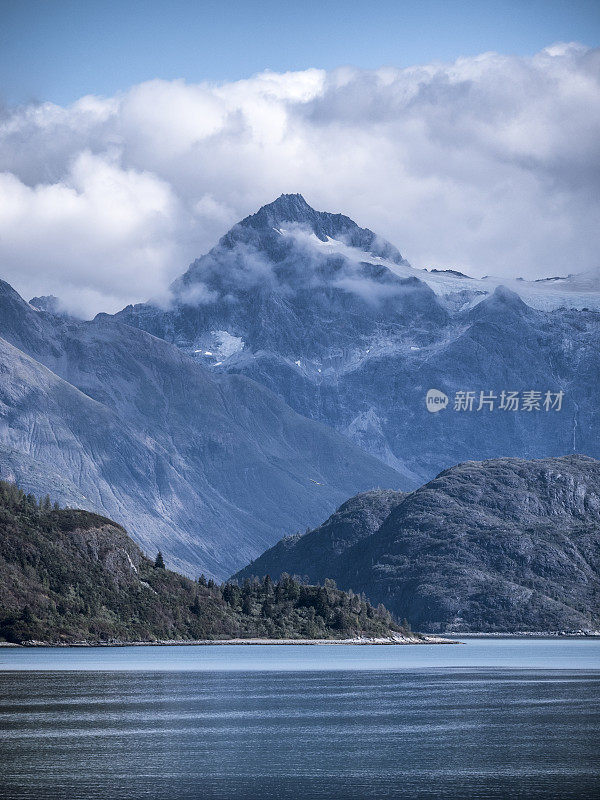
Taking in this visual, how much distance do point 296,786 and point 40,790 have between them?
21336 millimetres

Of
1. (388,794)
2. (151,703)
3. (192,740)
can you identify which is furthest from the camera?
(151,703)

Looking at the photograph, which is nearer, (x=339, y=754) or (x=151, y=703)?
(x=339, y=754)

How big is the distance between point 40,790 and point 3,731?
4056 centimetres

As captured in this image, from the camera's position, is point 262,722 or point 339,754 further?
point 262,722

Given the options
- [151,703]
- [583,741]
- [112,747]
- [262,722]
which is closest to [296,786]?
[112,747]

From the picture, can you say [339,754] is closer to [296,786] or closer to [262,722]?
[296,786]

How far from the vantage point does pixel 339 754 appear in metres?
134

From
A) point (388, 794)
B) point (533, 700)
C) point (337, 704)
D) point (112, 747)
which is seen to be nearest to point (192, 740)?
point (112, 747)

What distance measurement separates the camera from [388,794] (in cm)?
10888

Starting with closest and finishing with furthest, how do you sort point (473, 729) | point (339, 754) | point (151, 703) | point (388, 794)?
1. point (388, 794)
2. point (339, 754)
3. point (473, 729)
4. point (151, 703)

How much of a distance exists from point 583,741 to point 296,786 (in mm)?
41507

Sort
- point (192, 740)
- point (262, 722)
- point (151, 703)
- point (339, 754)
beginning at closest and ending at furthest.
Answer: point (339, 754), point (192, 740), point (262, 722), point (151, 703)

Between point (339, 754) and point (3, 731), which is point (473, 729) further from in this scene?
point (3, 731)

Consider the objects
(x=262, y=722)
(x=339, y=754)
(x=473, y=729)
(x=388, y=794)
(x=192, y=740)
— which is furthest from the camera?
(x=262, y=722)
